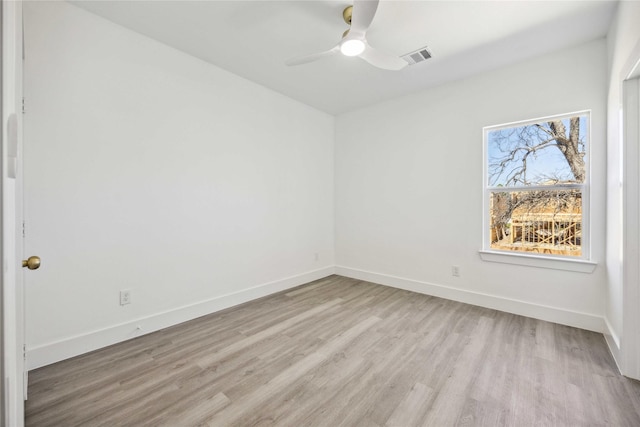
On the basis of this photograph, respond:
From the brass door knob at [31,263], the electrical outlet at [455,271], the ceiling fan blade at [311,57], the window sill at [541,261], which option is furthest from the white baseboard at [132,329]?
the window sill at [541,261]

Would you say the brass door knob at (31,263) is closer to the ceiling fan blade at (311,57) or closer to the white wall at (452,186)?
the ceiling fan blade at (311,57)

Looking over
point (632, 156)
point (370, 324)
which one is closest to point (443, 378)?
point (370, 324)

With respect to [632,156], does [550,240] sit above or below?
below

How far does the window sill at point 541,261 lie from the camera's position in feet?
8.30

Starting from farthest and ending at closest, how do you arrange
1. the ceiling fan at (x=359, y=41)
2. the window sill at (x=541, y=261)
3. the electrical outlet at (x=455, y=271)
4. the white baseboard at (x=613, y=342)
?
1. the electrical outlet at (x=455, y=271)
2. the window sill at (x=541, y=261)
3. the white baseboard at (x=613, y=342)
4. the ceiling fan at (x=359, y=41)

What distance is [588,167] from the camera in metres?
2.54

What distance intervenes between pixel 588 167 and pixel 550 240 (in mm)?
766

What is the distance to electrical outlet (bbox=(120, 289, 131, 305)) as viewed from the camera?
7.61 ft

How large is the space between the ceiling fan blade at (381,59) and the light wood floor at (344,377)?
2360 millimetres

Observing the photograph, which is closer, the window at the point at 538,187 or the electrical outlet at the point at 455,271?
the window at the point at 538,187

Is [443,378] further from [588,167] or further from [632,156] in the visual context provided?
[588,167]

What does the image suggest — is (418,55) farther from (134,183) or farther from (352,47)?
(134,183)

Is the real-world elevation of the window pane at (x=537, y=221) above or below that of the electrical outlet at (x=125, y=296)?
above

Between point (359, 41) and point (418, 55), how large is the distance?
42.1 inches
